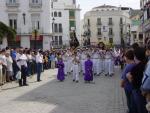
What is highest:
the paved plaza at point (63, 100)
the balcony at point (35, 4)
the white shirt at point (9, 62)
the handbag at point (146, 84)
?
the balcony at point (35, 4)

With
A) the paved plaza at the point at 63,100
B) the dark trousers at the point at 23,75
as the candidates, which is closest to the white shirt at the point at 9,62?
the dark trousers at the point at 23,75

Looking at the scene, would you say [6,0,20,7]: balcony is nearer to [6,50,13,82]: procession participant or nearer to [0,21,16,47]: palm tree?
[0,21,16,47]: palm tree

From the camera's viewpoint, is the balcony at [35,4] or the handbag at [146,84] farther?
the balcony at [35,4]

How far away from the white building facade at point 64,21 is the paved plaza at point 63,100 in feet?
230

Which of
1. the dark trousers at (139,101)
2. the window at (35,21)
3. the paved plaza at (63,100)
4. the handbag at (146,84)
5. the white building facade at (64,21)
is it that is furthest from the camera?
the white building facade at (64,21)

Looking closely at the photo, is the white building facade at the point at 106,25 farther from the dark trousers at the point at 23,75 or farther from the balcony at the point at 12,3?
the dark trousers at the point at 23,75

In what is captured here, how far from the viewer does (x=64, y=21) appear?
92.1m

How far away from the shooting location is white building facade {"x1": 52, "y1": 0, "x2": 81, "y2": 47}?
9125cm

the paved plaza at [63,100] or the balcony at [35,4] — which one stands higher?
the balcony at [35,4]

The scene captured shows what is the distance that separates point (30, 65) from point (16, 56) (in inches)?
195

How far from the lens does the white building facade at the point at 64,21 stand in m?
91.2

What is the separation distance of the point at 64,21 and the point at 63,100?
76478 mm

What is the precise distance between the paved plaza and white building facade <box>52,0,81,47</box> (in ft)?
230

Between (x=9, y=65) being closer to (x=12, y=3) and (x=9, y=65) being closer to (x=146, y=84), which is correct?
(x=146, y=84)
